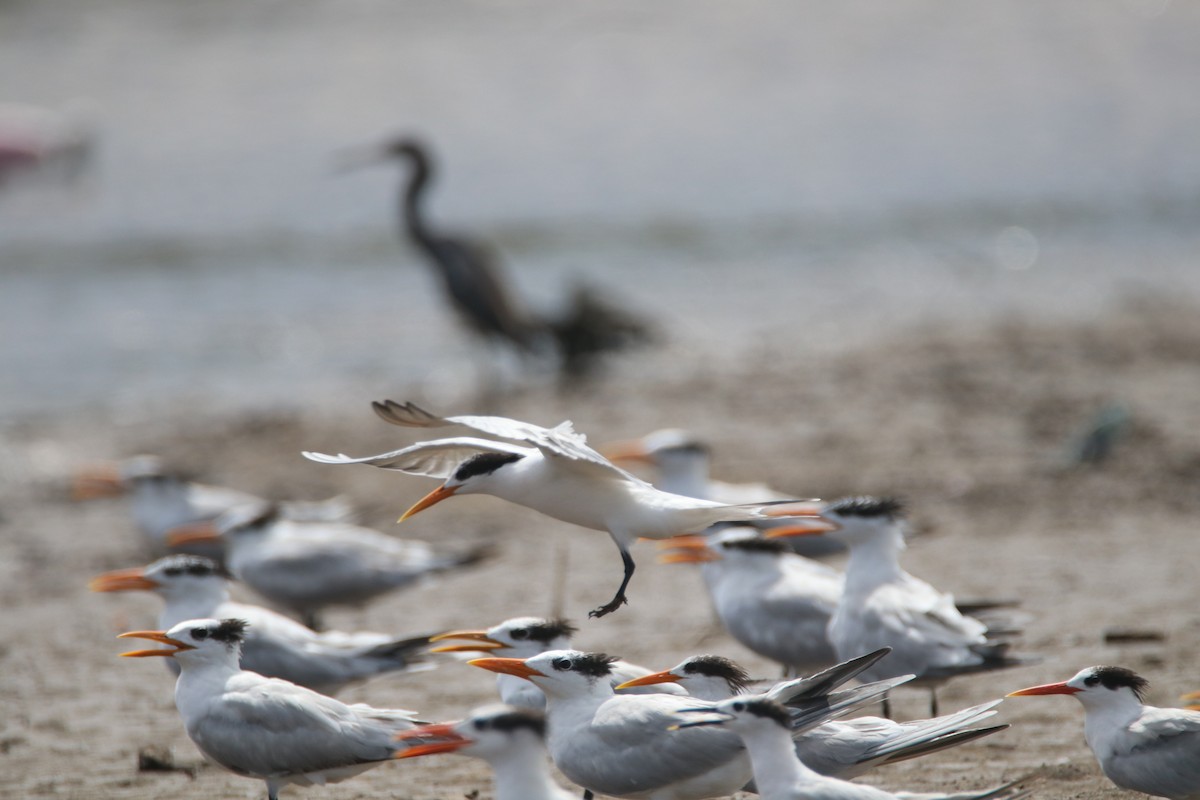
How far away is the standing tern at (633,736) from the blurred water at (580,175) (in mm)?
7546

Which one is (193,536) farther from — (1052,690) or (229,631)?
(1052,690)

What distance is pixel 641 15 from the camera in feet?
85.8

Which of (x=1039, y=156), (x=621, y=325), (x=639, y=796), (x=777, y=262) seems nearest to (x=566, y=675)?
(x=639, y=796)

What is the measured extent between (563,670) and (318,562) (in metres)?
2.80

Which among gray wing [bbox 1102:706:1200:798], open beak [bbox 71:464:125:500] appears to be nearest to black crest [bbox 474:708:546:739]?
gray wing [bbox 1102:706:1200:798]

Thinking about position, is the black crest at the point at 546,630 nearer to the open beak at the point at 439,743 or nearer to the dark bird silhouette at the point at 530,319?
the open beak at the point at 439,743

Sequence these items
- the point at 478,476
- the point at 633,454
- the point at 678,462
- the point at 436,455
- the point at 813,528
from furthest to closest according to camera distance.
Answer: the point at 633,454
the point at 678,462
the point at 813,528
the point at 436,455
the point at 478,476

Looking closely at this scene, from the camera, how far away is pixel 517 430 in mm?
4680

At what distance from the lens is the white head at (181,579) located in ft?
19.1

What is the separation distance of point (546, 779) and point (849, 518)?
232 cm

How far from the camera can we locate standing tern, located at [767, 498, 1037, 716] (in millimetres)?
5332

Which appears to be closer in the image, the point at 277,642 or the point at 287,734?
the point at 287,734

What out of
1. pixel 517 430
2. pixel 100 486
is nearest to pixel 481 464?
pixel 517 430

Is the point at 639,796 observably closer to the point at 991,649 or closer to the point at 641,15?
the point at 991,649
